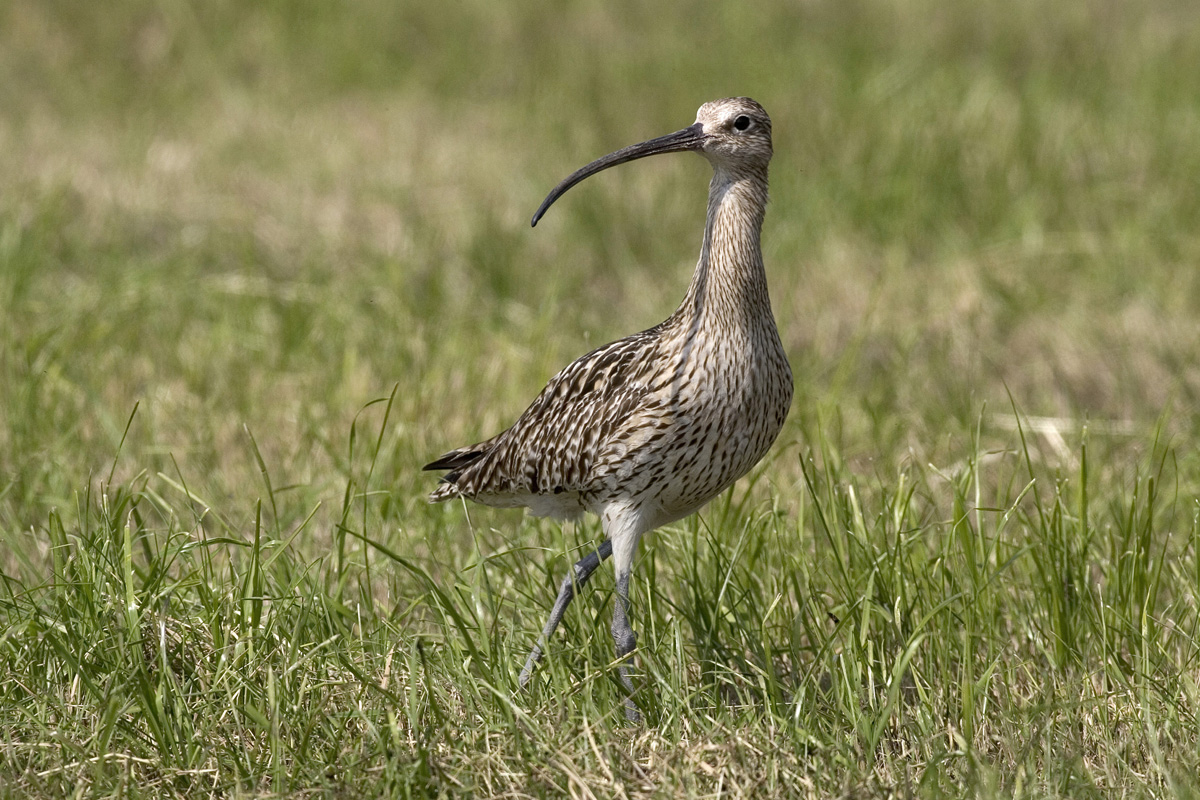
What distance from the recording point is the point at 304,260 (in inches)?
314

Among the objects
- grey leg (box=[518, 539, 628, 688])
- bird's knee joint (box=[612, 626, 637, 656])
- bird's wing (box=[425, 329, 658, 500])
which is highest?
bird's wing (box=[425, 329, 658, 500])

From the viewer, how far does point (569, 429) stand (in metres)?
4.09

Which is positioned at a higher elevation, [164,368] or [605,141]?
[605,141]

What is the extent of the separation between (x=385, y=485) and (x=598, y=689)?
1775 mm

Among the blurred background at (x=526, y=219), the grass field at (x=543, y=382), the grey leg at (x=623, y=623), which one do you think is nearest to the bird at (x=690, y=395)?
the grey leg at (x=623, y=623)

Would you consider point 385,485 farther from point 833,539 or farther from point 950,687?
point 950,687

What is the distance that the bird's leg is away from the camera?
3819 mm

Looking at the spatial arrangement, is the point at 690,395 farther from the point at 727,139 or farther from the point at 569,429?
the point at 727,139

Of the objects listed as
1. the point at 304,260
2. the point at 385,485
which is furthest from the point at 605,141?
the point at 385,485

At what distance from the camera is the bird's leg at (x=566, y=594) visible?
150 inches

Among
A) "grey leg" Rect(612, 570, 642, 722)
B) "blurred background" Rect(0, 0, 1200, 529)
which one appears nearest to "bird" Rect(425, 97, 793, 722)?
"grey leg" Rect(612, 570, 642, 722)

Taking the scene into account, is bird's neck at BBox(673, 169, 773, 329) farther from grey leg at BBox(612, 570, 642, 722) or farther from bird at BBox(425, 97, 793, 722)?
grey leg at BBox(612, 570, 642, 722)

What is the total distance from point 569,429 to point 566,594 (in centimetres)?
45

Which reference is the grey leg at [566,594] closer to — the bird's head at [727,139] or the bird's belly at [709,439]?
the bird's belly at [709,439]
